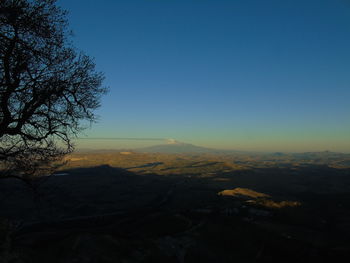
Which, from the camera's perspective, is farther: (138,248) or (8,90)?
(138,248)

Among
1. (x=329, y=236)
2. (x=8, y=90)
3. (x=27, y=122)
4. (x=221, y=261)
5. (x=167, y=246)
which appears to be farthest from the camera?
(x=329, y=236)

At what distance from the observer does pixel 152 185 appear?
15338cm

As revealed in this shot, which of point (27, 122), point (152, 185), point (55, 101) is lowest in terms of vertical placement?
point (152, 185)

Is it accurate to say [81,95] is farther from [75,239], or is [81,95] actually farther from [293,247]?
[293,247]

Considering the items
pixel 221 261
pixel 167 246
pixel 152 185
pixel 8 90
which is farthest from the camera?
pixel 152 185

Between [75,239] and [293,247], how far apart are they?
3582cm

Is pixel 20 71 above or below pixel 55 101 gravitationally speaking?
above

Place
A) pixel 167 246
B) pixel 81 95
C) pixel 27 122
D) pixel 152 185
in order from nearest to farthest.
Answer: pixel 27 122
pixel 81 95
pixel 167 246
pixel 152 185

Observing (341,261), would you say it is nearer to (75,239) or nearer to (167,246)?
(167,246)

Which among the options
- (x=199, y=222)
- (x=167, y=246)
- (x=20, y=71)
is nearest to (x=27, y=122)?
(x=20, y=71)

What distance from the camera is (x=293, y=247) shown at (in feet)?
127

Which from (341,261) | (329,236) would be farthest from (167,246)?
(329,236)

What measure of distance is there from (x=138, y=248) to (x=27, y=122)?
30.0 m

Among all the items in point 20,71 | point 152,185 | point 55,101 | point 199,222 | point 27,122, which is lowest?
point 152,185
